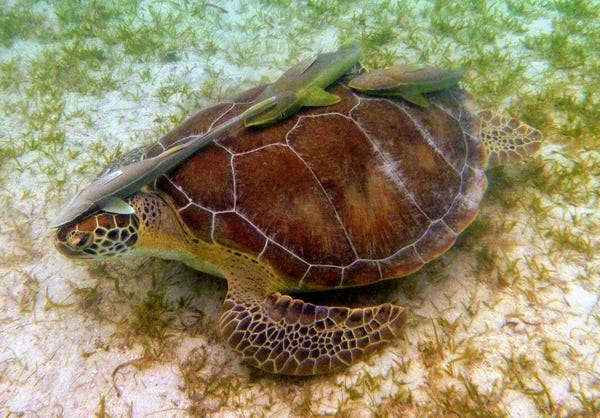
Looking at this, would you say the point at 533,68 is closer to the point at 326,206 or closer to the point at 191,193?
the point at 326,206

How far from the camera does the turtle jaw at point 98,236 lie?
6.72 ft

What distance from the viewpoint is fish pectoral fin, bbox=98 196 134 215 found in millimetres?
2109

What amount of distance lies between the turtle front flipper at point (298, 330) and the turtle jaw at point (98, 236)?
0.68m

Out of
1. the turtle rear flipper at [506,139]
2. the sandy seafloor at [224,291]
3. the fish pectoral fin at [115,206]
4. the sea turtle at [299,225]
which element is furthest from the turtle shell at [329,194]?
the turtle rear flipper at [506,139]

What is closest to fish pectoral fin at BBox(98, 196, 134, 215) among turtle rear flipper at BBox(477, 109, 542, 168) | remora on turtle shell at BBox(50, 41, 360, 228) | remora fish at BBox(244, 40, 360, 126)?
remora on turtle shell at BBox(50, 41, 360, 228)

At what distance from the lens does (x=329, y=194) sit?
7.33 ft

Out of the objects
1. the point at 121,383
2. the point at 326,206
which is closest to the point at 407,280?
the point at 326,206

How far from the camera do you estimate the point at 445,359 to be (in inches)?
85.0

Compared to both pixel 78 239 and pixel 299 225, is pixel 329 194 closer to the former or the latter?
pixel 299 225

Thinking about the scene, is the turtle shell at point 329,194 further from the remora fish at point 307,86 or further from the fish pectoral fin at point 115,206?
the fish pectoral fin at point 115,206

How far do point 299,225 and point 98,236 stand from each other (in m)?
1.13

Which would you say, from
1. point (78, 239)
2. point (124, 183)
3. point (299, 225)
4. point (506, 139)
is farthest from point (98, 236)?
point (506, 139)

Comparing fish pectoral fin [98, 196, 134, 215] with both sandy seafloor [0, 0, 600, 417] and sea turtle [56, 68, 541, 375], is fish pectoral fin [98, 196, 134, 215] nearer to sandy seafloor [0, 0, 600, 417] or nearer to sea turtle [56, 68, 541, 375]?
sea turtle [56, 68, 541, 375]

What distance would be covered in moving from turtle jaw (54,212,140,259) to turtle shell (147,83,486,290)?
316 millimetres
